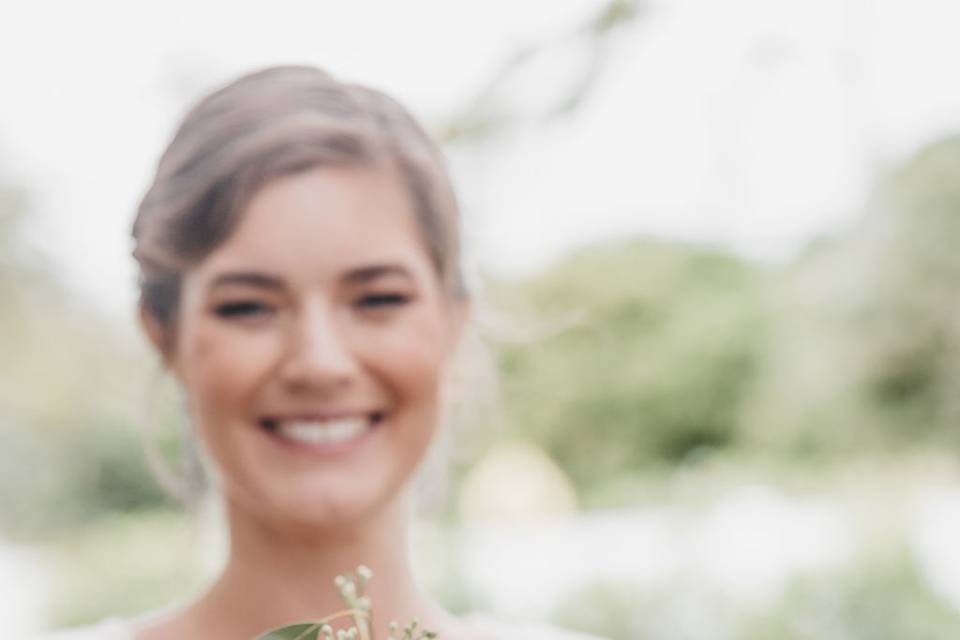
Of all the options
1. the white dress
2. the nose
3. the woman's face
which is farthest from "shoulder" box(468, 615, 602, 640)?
the nose

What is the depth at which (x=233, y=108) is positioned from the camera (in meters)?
1.22

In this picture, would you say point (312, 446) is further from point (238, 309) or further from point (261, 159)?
point (261, 159)

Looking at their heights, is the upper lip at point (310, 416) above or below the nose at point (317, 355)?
below

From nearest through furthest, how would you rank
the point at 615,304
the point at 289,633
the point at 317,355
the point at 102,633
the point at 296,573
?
the point at 289,633 → the point at 317,355 → the point at 296,573 → the point at 102,633 → the point at 615,304

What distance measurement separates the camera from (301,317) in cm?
115

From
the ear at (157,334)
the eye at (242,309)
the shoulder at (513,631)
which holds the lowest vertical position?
the shoulder at (513,631)

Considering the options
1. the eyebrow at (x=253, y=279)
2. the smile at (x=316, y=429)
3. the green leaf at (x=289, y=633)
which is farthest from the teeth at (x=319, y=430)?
the green leaf at (x=289, y=633)

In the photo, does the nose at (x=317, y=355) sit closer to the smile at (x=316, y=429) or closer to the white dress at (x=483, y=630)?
the smile at (x=316, y=429)

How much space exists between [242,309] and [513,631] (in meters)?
0.46

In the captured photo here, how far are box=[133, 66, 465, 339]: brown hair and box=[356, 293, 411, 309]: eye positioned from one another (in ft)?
0.21

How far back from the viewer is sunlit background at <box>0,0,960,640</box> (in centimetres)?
375

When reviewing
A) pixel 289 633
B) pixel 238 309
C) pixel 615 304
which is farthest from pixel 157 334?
pixel 615 304

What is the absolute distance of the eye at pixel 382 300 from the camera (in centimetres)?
118

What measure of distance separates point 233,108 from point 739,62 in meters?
3.99
